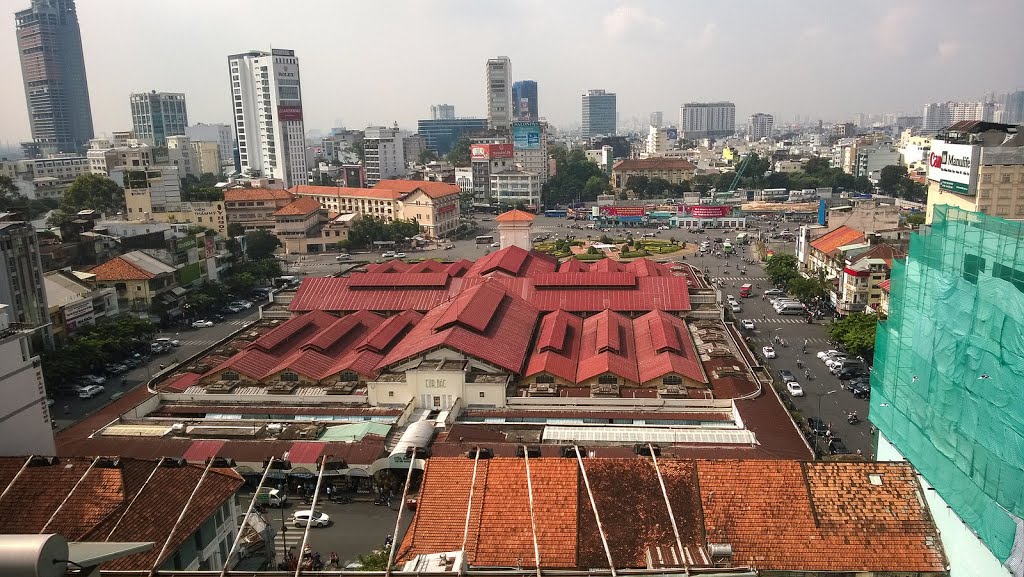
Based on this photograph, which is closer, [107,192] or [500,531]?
[500,531]

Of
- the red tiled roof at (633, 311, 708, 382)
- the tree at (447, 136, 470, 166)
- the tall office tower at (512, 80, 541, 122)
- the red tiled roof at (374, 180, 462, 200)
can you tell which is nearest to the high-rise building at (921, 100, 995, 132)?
the tall office tower at (512, 80, 541, 122)

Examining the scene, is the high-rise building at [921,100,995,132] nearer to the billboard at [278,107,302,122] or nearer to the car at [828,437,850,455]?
the billboard at [278,107,302,122]

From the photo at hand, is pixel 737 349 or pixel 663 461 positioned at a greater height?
pixel 663 461

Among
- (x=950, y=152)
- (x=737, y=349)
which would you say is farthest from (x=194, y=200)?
(x=950, y=152)

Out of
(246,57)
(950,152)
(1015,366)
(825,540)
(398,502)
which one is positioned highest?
(246,57)

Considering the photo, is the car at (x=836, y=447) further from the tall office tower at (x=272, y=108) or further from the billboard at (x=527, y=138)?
the tall office tower at (x=272, y=108)

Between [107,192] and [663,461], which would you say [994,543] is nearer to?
[663,461]

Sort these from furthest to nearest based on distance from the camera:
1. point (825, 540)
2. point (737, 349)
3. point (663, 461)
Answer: point (737, 349) → point (663, 461) → point (825, 540)

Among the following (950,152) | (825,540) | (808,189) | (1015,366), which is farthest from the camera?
(808,189)
